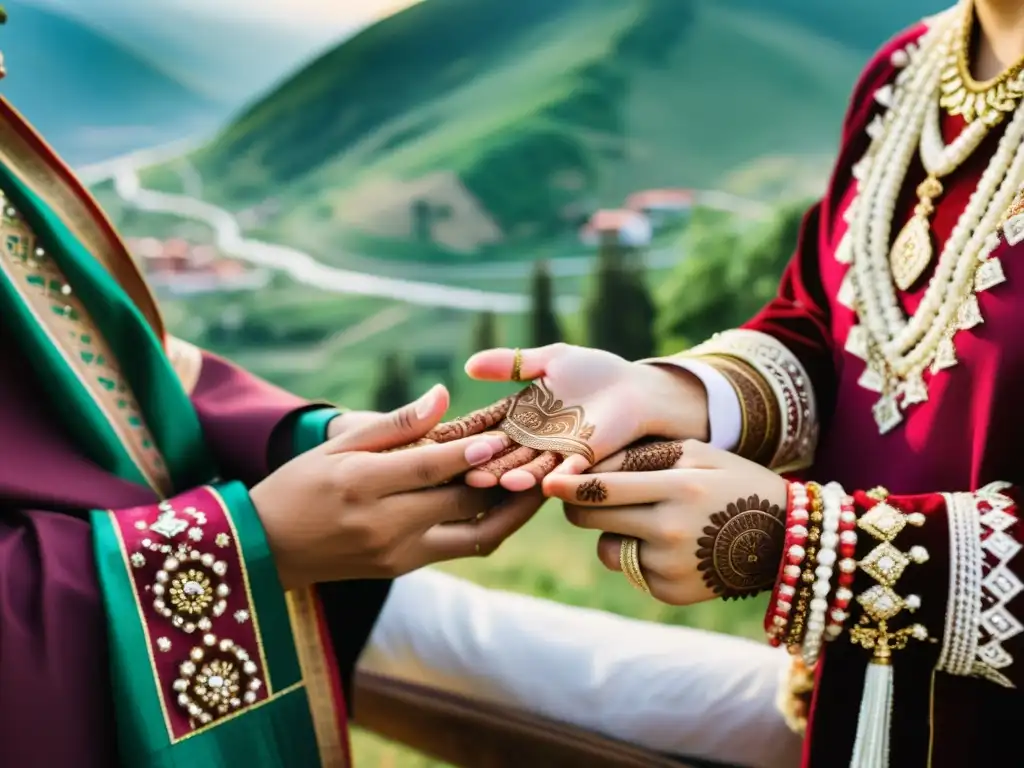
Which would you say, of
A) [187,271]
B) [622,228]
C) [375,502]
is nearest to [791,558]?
[375,502]

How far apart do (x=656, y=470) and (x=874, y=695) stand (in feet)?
0.79

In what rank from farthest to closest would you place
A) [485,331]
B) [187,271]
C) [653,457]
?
1. [187,271]
2. [485,331]
3. [653,457]

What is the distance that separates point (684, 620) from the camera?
1.68m

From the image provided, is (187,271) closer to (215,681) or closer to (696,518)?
(215,681)

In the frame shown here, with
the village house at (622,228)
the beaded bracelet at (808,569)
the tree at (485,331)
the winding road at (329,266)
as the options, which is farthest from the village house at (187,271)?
the beaded bracelet at (808,569)

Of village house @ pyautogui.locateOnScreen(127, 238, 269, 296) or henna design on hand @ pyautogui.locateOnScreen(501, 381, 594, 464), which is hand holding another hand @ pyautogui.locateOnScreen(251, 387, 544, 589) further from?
village house @ pyautogui.locateOnScreen(127, 238, 269, 296)

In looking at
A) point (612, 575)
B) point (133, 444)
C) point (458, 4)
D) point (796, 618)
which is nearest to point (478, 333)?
point (612, 575)

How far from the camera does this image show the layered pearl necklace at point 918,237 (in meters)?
0.72

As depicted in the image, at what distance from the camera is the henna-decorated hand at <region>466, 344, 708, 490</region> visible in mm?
773

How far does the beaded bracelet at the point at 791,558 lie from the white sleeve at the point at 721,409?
147mm

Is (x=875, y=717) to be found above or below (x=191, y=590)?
below

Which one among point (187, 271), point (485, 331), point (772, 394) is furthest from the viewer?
point (187, 271)

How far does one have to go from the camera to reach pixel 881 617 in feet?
2.19

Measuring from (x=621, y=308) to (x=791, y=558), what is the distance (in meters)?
1.28
